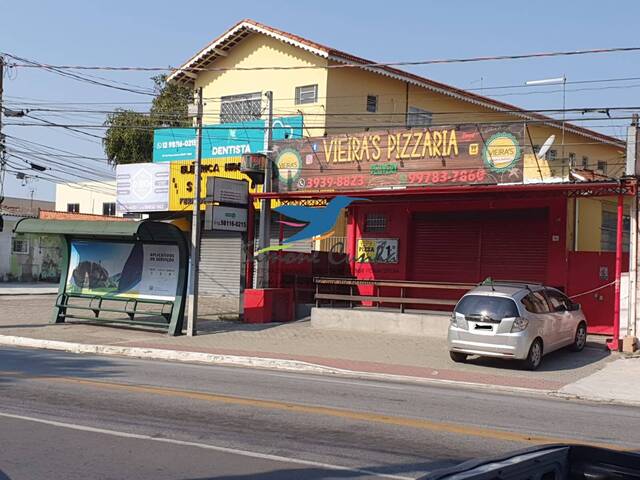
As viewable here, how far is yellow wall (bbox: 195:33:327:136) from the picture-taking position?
29062 mm

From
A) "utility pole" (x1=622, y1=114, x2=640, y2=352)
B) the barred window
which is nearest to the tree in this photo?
the barred window

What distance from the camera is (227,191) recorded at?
857 inches

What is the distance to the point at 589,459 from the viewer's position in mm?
3688

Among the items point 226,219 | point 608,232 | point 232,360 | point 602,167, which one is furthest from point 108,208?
point 232,360

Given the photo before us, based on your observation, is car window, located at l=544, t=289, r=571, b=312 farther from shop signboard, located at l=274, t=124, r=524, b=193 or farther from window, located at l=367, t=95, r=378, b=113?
window, located at l=367, t=95, r=378, b=113

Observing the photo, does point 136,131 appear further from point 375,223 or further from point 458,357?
point 458,357

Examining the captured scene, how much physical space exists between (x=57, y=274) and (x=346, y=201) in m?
30.1

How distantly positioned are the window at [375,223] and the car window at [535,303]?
1008 cm

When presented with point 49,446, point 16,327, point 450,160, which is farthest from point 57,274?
point 49,446

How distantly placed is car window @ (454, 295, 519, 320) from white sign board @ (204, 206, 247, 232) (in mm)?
8844

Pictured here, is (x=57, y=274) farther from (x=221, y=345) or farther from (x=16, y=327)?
(x=221, y=345)

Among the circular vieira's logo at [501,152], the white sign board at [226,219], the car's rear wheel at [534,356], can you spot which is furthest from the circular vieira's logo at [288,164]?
the car's rear wheel at [534,356]

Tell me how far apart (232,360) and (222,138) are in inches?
626

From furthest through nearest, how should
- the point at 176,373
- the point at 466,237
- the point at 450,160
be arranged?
the point at 466,237, the point at 450,160, the point at 176,373
